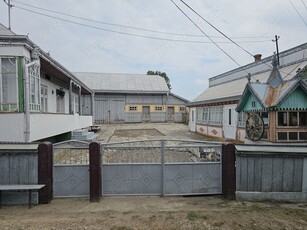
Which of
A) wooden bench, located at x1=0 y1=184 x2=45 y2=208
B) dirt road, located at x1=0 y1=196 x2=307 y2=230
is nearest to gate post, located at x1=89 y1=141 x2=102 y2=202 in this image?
dirt road, located at x1=0 y1=196 x2=307 y2=230

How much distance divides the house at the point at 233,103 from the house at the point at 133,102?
8.74 metres

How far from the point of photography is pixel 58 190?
5004mm

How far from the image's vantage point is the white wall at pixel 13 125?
655 cm

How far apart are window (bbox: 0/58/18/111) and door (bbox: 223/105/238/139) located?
441 inches

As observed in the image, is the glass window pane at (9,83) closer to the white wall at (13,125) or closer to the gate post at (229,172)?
the white wall at (13,125)

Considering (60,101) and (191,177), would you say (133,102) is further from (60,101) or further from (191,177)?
(191,177)

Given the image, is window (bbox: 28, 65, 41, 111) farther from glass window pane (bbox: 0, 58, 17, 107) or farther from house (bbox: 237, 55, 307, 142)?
house (bbox: 237, 55, 307, 142)

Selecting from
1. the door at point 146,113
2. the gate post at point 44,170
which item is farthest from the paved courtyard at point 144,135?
the gate post at point 44,170

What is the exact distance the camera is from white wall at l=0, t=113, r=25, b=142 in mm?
6547

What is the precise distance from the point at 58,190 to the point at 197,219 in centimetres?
317

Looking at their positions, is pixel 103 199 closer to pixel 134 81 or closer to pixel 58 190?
pixel 58 190

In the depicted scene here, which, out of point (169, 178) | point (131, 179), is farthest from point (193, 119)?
point (131, 179)

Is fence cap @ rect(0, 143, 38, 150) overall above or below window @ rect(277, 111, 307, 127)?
below

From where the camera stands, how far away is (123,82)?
103ft
